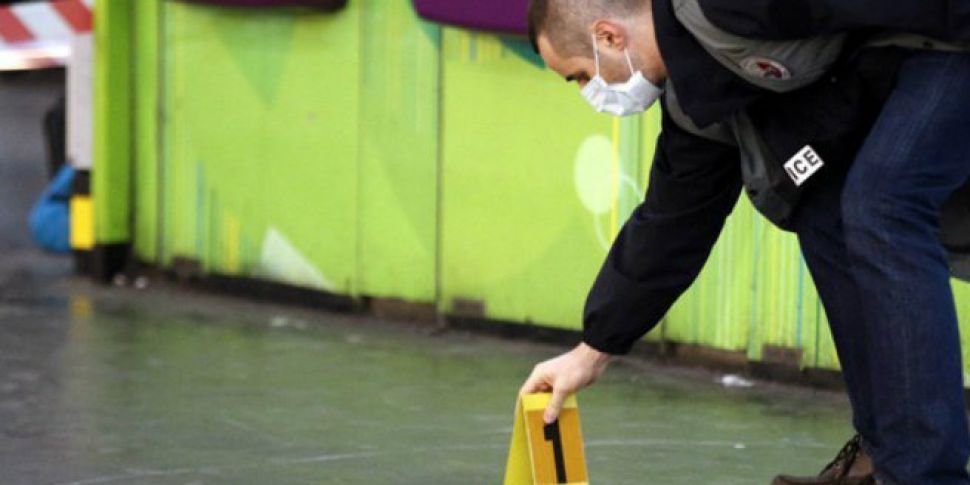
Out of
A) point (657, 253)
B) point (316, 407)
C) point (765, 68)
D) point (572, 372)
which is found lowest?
point (316, 407)

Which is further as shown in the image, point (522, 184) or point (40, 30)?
point (40, 30)

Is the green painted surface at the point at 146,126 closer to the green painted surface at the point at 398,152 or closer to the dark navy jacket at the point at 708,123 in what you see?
the green painted surface at the point at 398,152

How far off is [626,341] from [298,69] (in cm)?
424

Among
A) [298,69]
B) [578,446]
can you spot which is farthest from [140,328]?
[578,446]

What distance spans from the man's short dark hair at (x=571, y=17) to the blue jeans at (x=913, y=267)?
0.45 meters

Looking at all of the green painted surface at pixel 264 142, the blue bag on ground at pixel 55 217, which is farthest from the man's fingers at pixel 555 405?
the blue bag on ground at pixel 55 217

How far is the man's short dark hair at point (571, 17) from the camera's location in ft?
10.8

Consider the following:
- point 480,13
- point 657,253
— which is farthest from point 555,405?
point 480,13

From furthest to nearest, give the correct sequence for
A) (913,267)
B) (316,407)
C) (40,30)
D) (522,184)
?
(40,30), (522,184), (316,407), (913,267)

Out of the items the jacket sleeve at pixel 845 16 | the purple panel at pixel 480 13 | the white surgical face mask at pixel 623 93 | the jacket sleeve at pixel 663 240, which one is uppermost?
the jacket sleeve at pixel 845 16

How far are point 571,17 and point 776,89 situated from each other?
0.35 m

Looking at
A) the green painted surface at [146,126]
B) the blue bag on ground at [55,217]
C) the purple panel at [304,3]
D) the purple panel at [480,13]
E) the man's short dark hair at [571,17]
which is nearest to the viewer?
the man's short dark hair at [571,17]

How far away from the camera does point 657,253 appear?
375 cm

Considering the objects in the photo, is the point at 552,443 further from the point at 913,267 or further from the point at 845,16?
the point at 845,16
